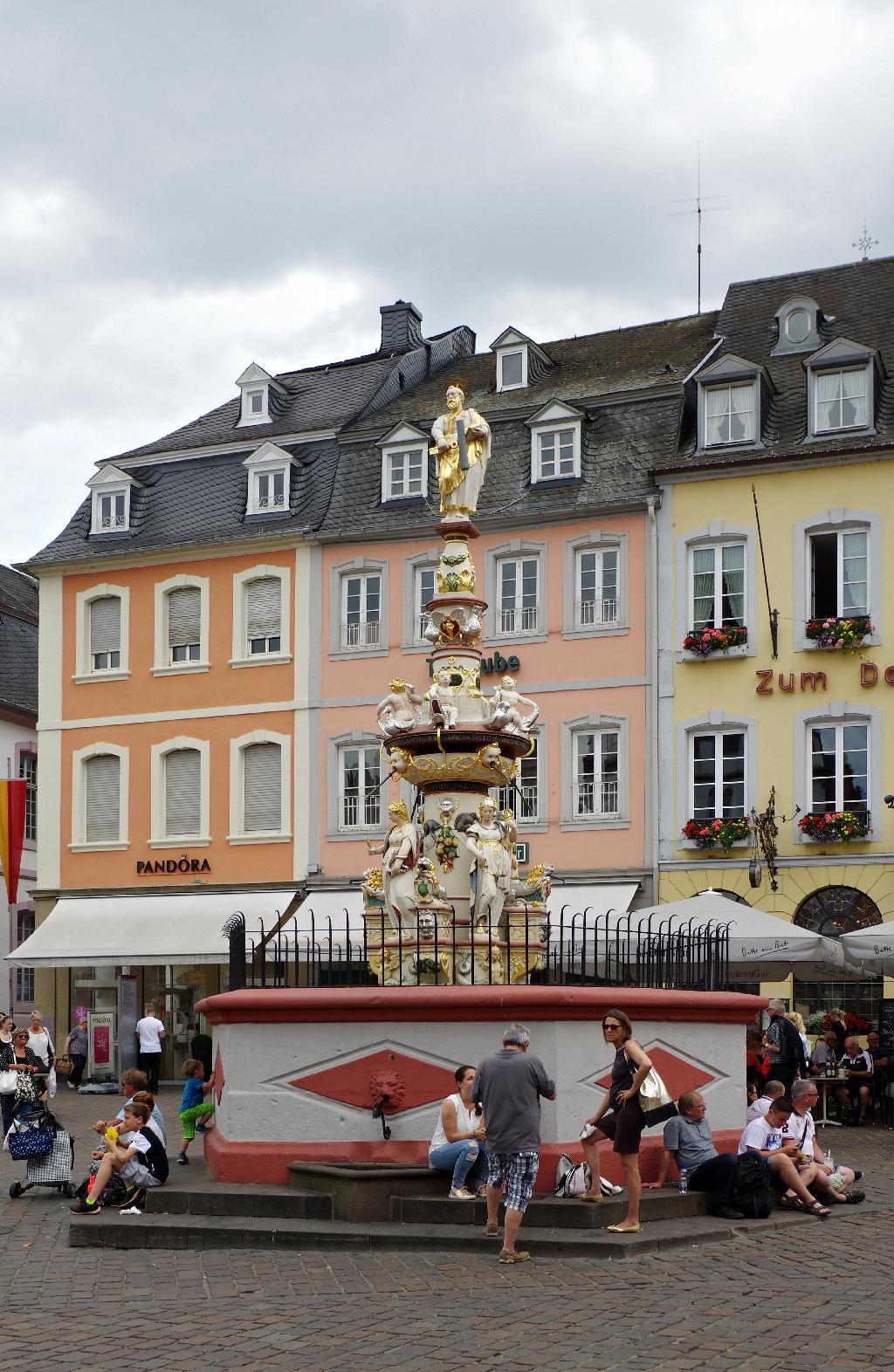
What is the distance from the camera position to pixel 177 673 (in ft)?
122

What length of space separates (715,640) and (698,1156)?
18.7 metres

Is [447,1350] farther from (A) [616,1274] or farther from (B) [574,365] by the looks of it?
(B) [574,365]

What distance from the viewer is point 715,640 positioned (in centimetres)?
3262

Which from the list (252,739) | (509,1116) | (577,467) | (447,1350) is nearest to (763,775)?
(577,467)

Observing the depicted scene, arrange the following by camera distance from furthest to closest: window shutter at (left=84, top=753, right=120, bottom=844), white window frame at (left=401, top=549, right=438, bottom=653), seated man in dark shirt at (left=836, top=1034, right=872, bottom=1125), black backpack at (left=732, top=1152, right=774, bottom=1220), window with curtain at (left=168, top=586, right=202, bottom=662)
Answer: window shutter at (left=84, top=753, right=120, bottom=844) → window with curtain at (left=168, top=586, right=202, bottom=662) → white window frame at (left=401, top=549, right=438, bottom=653) → seated man in dark shirt at (left=836, top=1034, right=872, bottom=1125) → black backpack at (left=732, top=1152, right=774, bottom=1220)

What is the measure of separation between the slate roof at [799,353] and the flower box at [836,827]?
238 inches

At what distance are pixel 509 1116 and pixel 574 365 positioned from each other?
28007 millimetres

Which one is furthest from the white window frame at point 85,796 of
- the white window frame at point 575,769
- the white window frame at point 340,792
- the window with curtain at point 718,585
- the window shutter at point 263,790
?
the window with curtain at point 718,585

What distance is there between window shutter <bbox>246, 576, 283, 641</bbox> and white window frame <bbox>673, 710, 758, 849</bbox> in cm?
829

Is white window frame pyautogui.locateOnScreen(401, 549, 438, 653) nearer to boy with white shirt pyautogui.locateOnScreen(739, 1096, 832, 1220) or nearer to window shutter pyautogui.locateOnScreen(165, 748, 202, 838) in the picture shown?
window shutter pyautogui.locateOnScreen(165, 748, 202, 838)

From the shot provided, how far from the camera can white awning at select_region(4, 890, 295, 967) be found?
3456 centimetres

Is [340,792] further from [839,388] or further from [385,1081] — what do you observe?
[385,1081]

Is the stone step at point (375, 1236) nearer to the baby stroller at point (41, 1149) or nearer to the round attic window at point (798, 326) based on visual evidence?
the baby stroller at point (41, 1149)

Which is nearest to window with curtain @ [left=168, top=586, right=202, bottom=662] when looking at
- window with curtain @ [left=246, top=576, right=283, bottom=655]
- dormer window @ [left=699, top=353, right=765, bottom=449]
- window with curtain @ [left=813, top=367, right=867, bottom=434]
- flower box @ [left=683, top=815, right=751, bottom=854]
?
window with curtain @ [left=246, top=576, right=283, bottom=655]
